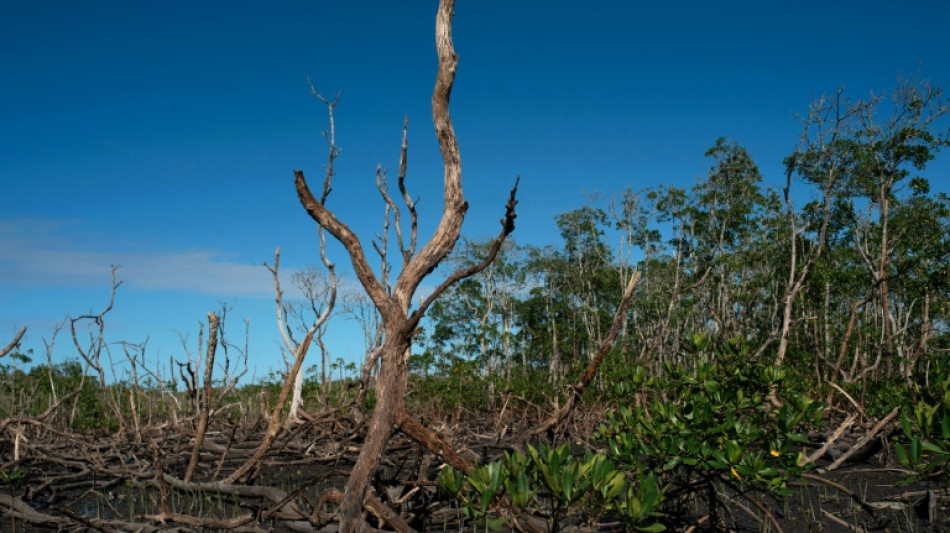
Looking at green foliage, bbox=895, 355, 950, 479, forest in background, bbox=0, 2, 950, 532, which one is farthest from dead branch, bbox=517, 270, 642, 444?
green foliage, bbox=895, 355, 950, 479

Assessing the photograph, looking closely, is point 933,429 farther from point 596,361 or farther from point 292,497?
point 292,497

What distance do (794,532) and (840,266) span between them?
2202cm

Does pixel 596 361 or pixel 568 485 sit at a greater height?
pixel 596 361

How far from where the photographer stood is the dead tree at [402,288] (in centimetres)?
384

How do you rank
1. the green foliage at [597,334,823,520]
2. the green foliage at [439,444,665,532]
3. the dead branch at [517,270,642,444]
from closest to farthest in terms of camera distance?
the green foliage at [439,444,665,532], the green foliage at [597,334,823,520], the dead branch at [517,270,642,444]

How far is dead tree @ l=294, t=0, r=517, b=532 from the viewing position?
3840 millimetres

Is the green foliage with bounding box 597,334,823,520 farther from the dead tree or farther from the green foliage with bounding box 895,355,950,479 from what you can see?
the dead tree

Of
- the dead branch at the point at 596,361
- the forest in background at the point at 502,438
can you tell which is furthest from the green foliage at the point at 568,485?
the dead branch at the point at 596,361

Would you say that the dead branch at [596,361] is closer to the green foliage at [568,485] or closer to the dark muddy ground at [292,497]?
the dark muddy ground at [292,497]

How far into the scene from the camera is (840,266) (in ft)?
80.6

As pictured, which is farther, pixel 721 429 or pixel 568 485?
pixel 721 429

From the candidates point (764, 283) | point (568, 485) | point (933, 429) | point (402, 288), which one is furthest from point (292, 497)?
point (764, 283)

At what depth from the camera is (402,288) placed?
4.27 metres

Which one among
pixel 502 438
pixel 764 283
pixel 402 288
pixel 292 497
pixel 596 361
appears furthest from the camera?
pixel 764 283
